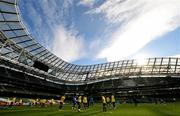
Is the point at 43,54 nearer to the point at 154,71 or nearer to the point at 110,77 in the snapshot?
the point at 110,77

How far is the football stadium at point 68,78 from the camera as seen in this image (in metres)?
51.5

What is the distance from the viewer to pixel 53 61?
7338 centimetres

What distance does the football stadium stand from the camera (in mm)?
51500

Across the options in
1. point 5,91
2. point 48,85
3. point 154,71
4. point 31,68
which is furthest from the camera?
point 154,71

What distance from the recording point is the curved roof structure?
133ft

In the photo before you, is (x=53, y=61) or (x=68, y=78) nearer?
(x=53, y=61)

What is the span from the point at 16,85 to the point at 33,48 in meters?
10.1

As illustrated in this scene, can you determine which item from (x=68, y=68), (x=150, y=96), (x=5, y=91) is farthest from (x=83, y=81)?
(x=5, y=91)

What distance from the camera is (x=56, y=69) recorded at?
3012 inches

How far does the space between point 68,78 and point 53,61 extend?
13.5 metres

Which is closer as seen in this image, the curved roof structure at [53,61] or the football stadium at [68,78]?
the curved roof structure at [53,61]

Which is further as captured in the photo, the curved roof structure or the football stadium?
the football stadium

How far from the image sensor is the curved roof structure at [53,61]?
40.6 m

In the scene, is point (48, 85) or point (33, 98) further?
point (48, 85)
